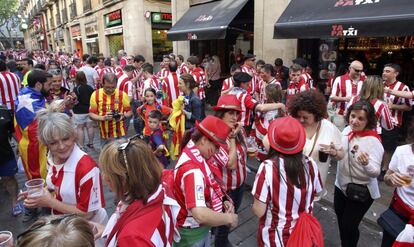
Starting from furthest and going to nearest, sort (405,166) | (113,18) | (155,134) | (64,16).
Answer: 1. (64,16)
2. (113,18)
3. (155,134)
4. (405,166)

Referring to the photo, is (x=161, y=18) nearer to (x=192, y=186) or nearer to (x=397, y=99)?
(x=397, y=99)

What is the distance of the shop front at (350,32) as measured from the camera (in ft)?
17.0

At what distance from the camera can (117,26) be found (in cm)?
1819

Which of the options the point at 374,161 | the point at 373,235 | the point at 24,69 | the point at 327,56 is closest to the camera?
the point at 374,161

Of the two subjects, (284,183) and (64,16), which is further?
(64,16)

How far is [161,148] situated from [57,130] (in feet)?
6.56

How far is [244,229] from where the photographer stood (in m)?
3.83

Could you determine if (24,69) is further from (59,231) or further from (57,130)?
(59,231)

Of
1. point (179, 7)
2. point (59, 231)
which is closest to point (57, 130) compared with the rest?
point (59, 231)

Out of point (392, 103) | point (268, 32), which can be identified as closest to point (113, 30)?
point (268, 32)

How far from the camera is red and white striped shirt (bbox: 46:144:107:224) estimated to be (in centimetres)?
219

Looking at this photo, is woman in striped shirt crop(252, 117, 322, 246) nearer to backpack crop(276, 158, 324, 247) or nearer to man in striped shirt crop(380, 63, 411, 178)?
backpack crop(276, 158, 324, 247)

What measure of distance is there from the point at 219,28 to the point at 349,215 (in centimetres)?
719

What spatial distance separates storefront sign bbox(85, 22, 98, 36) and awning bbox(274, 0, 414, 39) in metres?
18.8
